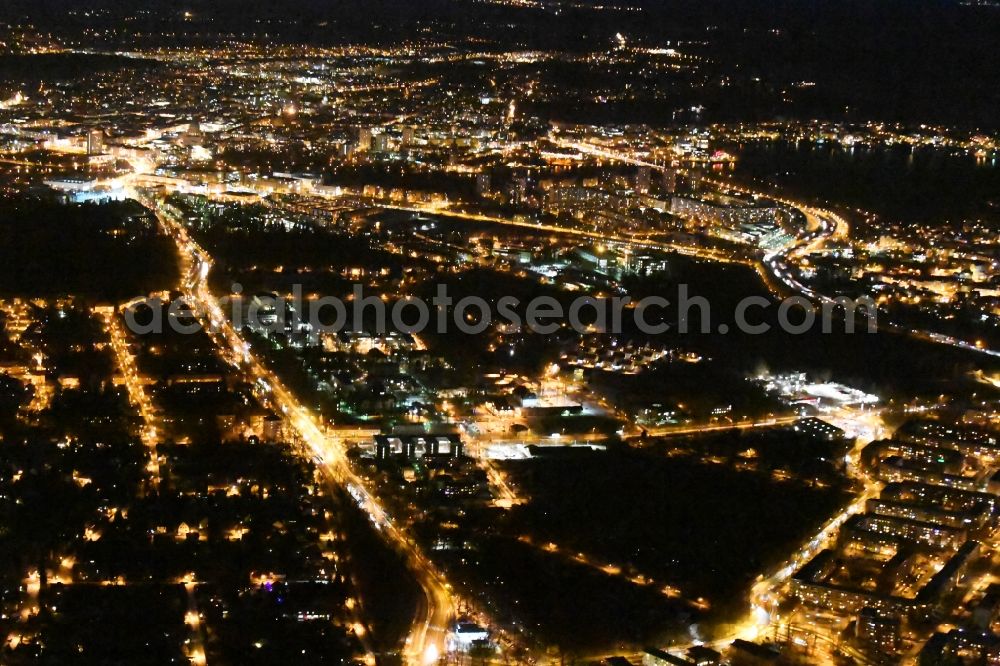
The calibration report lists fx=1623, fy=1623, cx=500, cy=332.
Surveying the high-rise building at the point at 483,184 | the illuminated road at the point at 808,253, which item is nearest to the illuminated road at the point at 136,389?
the illuminated road at the point at 808,253

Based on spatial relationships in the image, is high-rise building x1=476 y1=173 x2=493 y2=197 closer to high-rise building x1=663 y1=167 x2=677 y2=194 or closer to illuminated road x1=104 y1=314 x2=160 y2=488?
high-rise building x1=663 y1=167 x2=677 y2=194

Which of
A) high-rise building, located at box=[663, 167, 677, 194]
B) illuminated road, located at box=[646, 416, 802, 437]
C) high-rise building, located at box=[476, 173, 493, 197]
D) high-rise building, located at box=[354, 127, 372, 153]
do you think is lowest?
high-rise building, located at box=[354, 127, 372, 153]

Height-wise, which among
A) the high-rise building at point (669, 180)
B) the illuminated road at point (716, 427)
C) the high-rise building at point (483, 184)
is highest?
the illuminated road at point (716, 427)

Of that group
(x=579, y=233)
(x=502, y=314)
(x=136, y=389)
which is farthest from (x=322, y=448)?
(x=579, y=233)

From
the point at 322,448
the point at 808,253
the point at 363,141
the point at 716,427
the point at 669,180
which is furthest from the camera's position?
the point at 363,141

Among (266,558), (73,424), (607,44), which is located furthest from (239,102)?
(266,558)

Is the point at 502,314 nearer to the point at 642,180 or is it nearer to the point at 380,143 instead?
the point at 642,180

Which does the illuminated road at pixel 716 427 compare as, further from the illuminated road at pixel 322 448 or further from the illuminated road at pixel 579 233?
the illuminated road at pixel 579 233

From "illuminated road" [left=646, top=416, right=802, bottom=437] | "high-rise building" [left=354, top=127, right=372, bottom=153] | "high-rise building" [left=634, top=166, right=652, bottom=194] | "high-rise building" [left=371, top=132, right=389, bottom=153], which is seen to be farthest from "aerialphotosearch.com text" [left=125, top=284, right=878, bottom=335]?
"high-rise building" [left=354, top=127, right=372, bottom=153]

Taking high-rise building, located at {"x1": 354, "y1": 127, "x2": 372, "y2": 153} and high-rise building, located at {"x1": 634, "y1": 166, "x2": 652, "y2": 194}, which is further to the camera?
high-rise building, located at {"x1": 354, "y1": 127, "x2": 372, "y2": 153}
